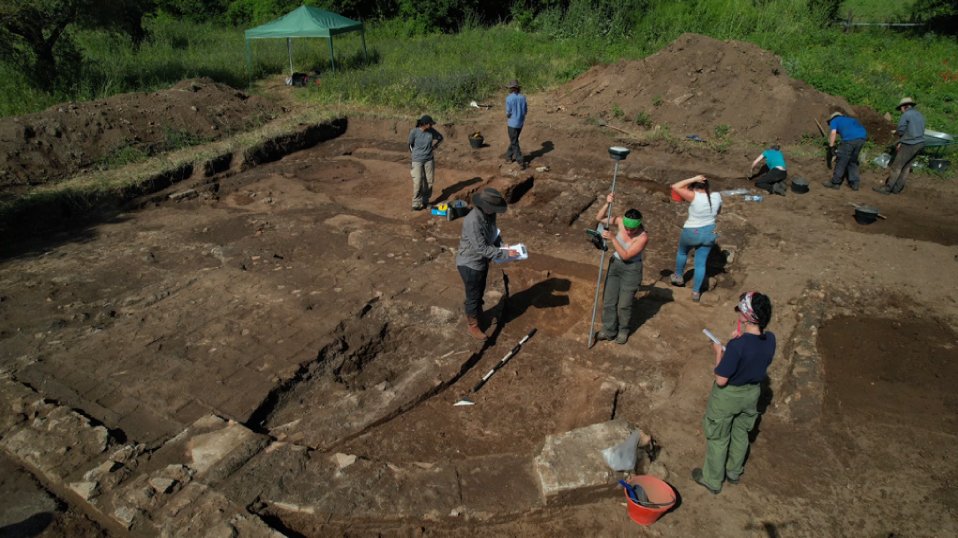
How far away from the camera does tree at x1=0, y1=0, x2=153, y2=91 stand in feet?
39.4

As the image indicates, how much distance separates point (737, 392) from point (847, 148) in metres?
8.06

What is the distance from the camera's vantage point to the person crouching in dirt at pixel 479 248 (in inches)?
203

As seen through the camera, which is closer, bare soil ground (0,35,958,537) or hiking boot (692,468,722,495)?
bare soil ground (0,35,958,537)

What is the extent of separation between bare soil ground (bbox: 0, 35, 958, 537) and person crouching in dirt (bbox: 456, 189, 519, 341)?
17.3 inches

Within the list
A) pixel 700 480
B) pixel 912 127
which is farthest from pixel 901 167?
pixel 700 480

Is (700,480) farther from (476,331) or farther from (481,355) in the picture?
(476,331)

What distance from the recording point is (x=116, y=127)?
11.5 meters

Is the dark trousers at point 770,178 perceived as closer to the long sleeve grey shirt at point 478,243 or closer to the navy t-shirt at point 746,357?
the long sleeve grey shirt at point 478,243

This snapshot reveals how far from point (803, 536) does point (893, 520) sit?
675 mm

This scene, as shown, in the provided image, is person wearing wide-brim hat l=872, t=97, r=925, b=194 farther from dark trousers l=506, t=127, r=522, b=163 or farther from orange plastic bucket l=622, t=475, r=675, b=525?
orange plastic bucket l=622, t=475, r=675, b=525

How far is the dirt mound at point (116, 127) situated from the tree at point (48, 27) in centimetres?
243

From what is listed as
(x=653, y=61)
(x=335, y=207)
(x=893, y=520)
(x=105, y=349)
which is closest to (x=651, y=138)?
(x=653, y=61)

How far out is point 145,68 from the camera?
52.1 feet

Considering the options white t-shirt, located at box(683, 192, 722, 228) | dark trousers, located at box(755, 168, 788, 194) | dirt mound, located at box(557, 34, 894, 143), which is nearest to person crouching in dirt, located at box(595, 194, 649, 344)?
white t-shirt, located at box(683, 192, 722, 228)
